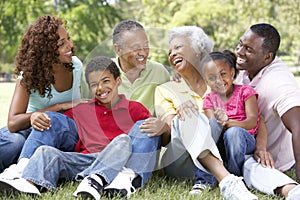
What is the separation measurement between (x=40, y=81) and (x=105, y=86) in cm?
43

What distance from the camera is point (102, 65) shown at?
2.91 metres

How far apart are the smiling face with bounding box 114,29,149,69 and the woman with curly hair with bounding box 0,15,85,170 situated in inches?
14.1

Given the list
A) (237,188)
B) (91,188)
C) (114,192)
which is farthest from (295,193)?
(91,188)

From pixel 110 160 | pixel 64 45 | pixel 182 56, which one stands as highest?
pixel 64 45

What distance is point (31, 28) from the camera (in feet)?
10.4

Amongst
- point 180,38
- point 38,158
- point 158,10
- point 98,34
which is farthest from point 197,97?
point 158,10

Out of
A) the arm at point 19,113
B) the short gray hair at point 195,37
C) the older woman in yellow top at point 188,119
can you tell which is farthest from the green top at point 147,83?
the arm at point 19,113

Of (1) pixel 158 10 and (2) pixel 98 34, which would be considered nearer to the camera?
(2) pixel 98 34

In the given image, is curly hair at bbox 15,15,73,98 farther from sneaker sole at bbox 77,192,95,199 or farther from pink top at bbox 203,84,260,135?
pink top at bbox 203,84,260,135

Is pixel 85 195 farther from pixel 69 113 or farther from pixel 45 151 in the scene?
pixel 69 113

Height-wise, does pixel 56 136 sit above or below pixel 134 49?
below

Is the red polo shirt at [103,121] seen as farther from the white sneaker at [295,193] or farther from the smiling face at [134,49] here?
the white sneaker at [295,193]

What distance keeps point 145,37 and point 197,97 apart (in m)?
0.47

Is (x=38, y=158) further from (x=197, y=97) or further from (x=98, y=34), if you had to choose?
(x=98, y=34)
